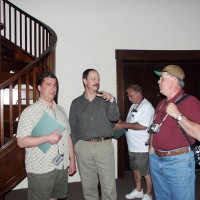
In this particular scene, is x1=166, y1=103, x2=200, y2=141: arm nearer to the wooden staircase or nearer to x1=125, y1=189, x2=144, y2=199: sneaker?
the wooden staircase

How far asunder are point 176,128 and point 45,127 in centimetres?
106

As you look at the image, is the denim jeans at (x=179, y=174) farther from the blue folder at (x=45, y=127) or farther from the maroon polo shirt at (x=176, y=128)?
the blue folder at (x=45, y=127)

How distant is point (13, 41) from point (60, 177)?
284 centimetres

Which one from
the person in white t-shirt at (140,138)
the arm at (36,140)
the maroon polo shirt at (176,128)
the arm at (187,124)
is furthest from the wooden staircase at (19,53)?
the arm at (187,124)

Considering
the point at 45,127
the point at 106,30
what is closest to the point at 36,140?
the point at 45,127

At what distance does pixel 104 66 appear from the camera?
4004 millimetres

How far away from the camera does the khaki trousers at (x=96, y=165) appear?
242cm

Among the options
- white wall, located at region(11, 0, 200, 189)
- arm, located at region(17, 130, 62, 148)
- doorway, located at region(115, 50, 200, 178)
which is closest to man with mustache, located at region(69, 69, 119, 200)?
arm, located at region(17, 130, 62, 148)

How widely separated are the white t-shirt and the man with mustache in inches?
26.7

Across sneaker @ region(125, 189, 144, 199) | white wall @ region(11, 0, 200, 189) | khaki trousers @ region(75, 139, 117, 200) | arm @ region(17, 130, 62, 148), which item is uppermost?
white wall @ region(11, 0, 200, 189)

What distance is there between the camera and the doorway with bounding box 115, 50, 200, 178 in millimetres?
4031

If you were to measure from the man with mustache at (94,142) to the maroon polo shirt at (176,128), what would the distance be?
1.82 ft

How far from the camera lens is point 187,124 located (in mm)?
1705

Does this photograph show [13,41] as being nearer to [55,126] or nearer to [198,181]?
[55,126]
